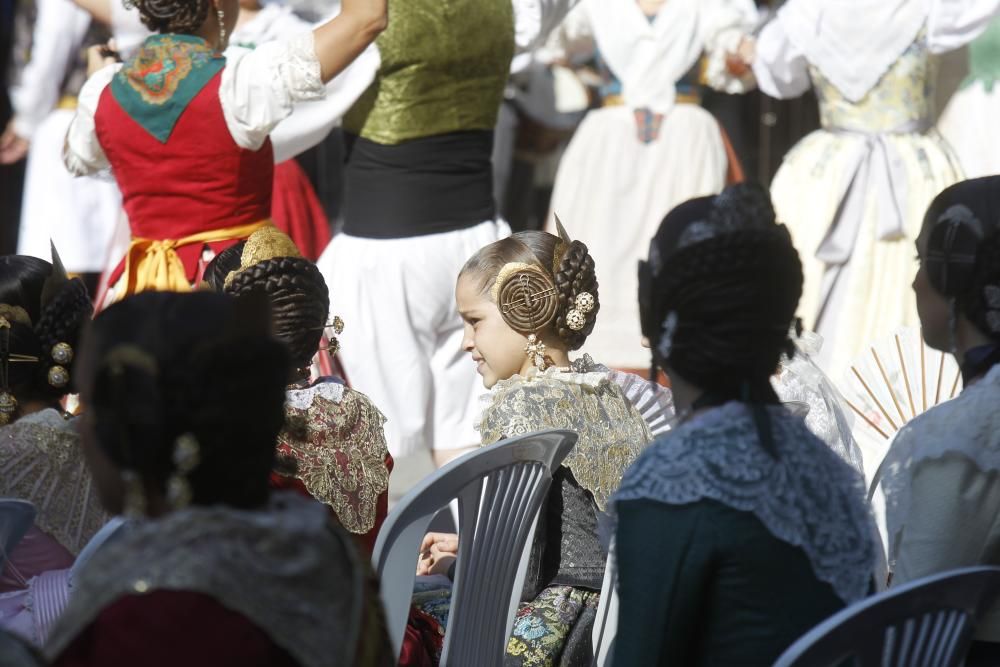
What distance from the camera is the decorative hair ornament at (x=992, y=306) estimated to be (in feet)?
7.17

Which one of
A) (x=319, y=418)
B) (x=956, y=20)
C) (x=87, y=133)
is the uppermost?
(x=956, y=20)

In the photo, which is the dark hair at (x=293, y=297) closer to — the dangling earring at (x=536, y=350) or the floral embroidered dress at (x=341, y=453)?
the floral embroidered dress at (x=341, y=453)

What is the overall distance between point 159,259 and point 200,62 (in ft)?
1.67

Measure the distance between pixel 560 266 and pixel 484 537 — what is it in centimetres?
69

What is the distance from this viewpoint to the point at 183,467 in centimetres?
148

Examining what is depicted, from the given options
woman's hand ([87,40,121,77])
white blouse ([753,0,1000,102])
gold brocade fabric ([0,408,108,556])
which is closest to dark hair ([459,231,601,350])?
gold brocade fabric ([0,408,108,556])

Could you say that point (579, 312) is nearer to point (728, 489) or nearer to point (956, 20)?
point (728, 489)

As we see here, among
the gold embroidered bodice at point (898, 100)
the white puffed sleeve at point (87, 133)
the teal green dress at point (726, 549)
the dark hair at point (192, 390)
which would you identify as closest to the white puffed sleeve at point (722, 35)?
the gold embroidered bodice at point (898, 100)

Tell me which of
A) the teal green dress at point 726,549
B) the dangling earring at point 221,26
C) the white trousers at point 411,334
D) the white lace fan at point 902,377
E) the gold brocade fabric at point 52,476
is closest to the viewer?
the teal green dress at point 726,549

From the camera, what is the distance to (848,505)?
6.07ft

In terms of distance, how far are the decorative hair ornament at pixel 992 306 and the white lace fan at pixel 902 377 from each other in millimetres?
969

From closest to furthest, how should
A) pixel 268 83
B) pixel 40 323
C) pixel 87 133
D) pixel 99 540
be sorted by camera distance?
pixel 99 540
pixel 40 323
pixel 268 83
pixel 87 133

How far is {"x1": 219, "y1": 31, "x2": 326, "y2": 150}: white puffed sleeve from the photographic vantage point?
3.59m

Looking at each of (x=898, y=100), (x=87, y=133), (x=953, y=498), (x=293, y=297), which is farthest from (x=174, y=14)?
(x=898, y=100)
